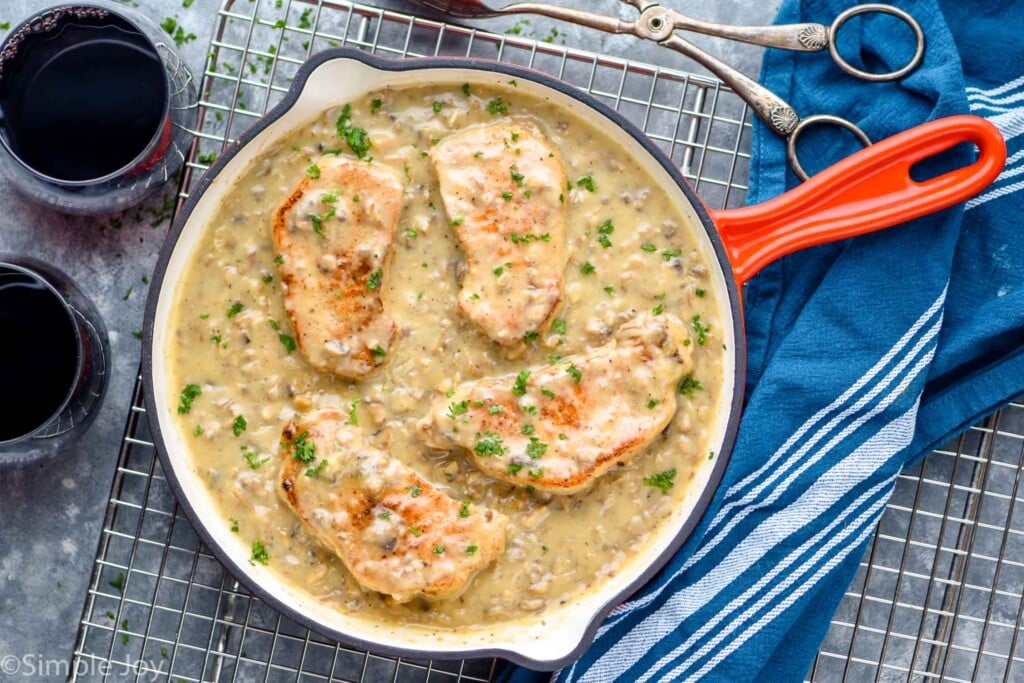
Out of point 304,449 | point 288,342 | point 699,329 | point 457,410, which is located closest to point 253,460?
point 304,449

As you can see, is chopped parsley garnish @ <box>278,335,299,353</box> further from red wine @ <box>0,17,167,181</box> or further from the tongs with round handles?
the tongs with round handles

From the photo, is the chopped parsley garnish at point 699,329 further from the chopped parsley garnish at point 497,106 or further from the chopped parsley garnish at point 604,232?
the chopped parsley garnish at point 497,106

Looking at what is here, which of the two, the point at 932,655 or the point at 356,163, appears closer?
the point at 356,163

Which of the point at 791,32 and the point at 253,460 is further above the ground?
the point at 791,32

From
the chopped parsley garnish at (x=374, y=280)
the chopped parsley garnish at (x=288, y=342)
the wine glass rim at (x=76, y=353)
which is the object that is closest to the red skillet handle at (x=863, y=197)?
the chopped parsley garnish at (x=374, y=280)

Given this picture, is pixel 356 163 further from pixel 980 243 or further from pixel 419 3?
pixel 980 243

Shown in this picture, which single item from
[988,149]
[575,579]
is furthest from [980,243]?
[575,579]

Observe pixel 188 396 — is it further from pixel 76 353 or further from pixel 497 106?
pixel 497 106
